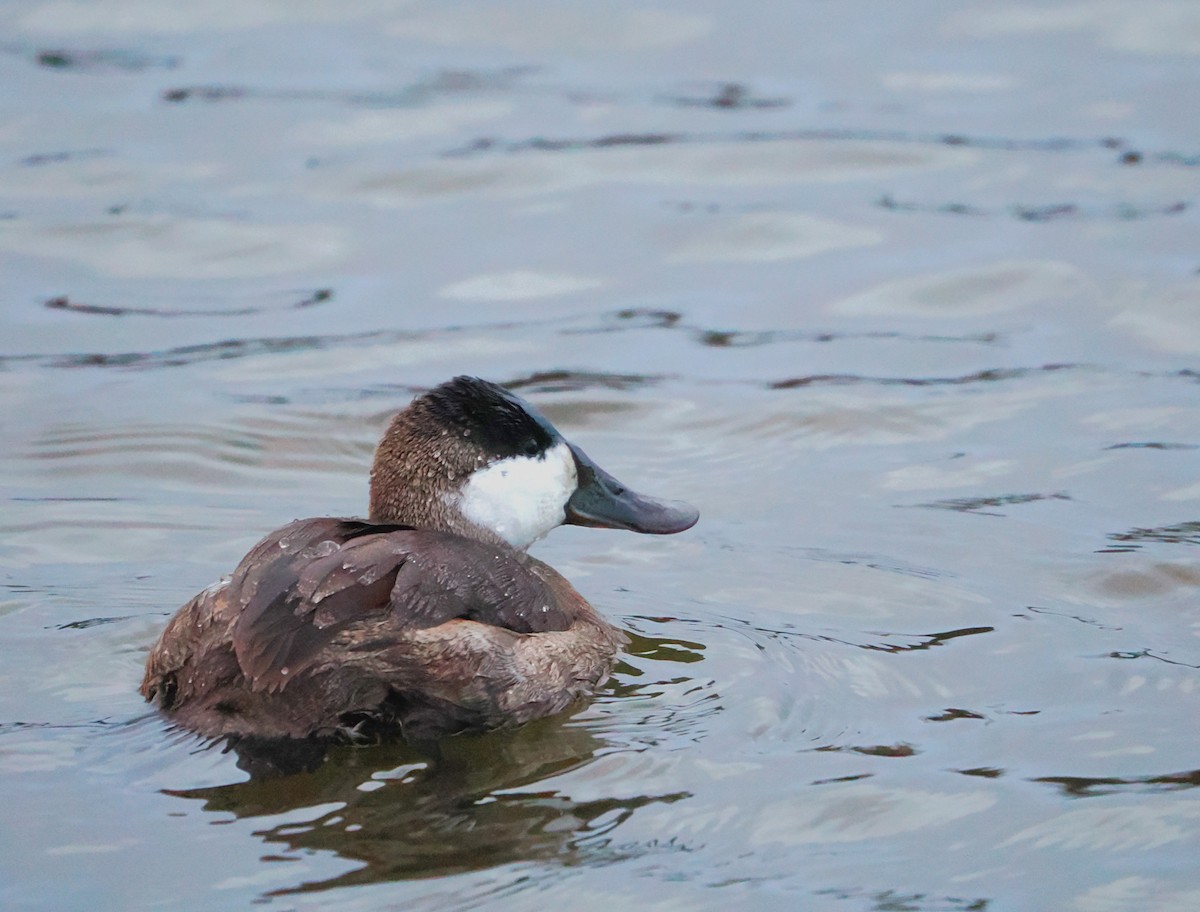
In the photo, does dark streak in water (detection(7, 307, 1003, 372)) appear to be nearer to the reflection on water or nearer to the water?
the water

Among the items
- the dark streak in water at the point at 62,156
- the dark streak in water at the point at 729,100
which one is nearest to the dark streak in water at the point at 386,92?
the dark streak in water at the point at 62,156

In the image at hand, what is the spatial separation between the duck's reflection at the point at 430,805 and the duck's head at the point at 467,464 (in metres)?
0.71

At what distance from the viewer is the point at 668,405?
24.1ft

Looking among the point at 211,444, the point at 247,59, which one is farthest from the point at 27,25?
the point at 211,444

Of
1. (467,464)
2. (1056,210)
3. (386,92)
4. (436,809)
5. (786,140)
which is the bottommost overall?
(436,809)

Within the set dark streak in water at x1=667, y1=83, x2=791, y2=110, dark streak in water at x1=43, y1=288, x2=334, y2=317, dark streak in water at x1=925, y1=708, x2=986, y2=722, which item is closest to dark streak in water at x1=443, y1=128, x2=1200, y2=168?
dark streak in water at x1=667, y1=83, x2=791, y2=110

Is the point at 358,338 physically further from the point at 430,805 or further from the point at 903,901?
the point at 903,901

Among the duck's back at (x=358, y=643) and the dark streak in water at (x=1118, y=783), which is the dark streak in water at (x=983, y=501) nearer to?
the dark streak in water at (x=1118, y=783)

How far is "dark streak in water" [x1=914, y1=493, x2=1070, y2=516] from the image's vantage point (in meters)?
6.25

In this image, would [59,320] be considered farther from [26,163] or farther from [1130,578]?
[1130,578]

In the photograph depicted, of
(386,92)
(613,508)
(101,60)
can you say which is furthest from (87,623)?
(101,60)

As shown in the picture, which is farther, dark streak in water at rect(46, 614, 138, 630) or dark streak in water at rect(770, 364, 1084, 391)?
dark streak in water at rect(770, 364, 1084, 391)

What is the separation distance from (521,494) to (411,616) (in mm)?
813

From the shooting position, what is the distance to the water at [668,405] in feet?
12.9
